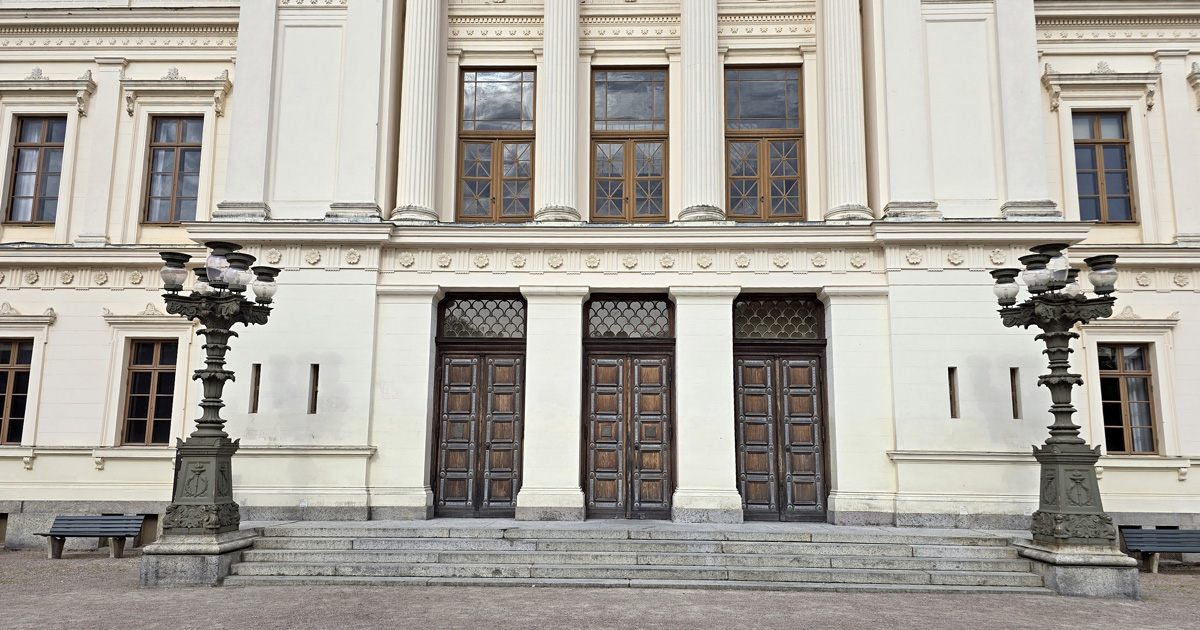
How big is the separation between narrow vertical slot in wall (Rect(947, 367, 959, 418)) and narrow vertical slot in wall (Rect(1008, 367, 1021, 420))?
2.52 ft

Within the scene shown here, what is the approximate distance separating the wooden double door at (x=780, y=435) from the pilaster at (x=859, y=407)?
1.09 feet

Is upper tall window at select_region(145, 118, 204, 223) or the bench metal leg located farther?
upper tall window at select_region(145, 118, 204, 223)

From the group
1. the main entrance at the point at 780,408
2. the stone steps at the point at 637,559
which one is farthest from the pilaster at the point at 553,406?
the main entrance at the point at 780,408

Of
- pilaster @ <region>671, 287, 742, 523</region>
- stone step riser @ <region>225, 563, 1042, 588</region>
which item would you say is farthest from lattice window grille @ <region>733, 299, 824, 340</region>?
stone step riser @ <region>225, 563, 1042, 588</region>

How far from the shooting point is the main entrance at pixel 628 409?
13.6 meters

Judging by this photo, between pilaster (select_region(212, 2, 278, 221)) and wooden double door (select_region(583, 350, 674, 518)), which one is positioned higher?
pilaster (select_region(212, 2, 278, 221))

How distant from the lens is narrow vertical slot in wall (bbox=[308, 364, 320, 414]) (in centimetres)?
1335

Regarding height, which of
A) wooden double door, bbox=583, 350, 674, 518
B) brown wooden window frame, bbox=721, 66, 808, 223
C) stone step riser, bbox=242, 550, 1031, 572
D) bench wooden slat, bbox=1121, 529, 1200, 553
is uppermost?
brown wooden window frame, bbox=721, 66, 808, 223

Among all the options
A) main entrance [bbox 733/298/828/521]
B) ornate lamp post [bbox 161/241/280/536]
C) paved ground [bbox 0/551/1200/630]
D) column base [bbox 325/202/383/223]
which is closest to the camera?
paved ground [bbox 0/551/1200/630]

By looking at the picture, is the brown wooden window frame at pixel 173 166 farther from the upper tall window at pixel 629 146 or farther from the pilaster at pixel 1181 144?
the pilaster at pixel 1181 144

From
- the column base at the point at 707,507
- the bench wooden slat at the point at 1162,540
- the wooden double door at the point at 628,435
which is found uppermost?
the wooden double door at the point at 628,435

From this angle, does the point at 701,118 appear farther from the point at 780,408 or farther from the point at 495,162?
the point at 780,408

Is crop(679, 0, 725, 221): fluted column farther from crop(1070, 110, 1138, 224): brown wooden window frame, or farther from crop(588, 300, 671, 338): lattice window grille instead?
crop(1070, 110, 1138, 224): brown wooden window frame

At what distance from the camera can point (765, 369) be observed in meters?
14.0
